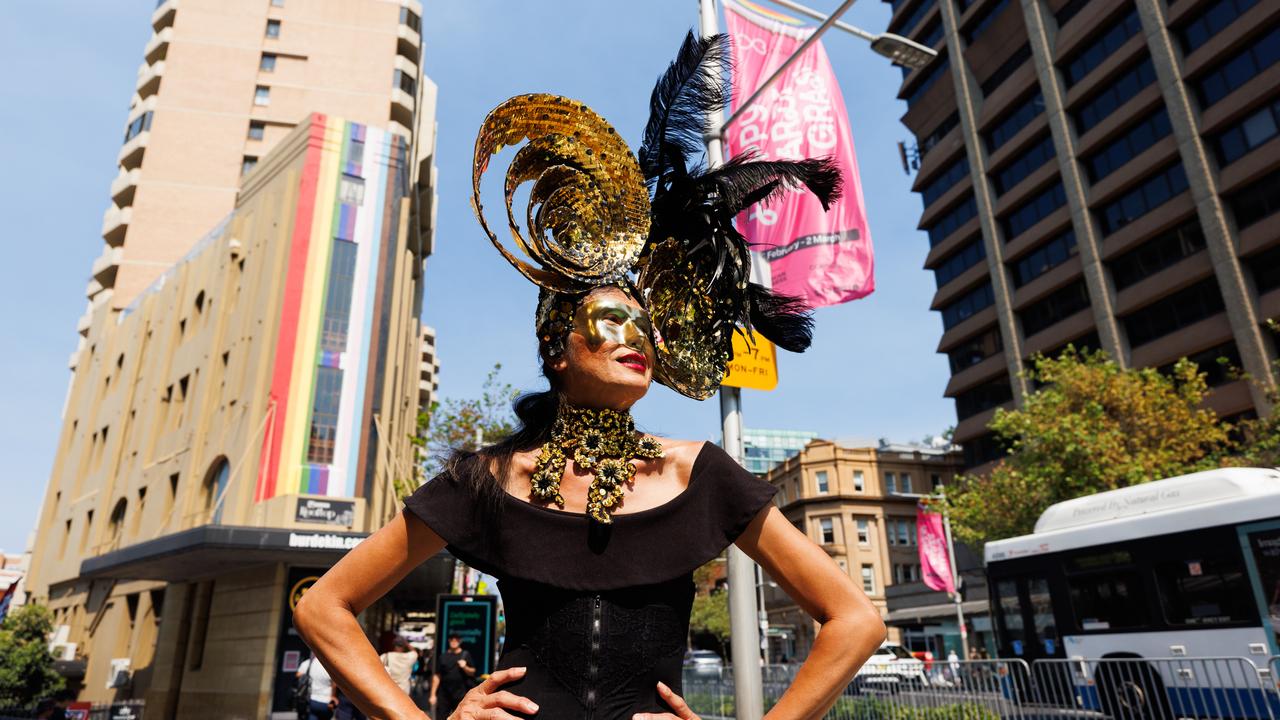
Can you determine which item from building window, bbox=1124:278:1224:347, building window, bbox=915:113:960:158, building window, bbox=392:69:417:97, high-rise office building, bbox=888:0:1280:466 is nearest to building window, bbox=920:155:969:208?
high-rise office building, bbox=888:0:1280:466

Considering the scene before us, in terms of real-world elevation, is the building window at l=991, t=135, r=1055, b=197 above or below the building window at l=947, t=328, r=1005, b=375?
above

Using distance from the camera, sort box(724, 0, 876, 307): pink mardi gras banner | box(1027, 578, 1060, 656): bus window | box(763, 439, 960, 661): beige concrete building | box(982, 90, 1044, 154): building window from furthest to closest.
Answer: box(763, 439, 960, 661): beige concrete building → box(982, 90, 1044, 154): building window → box(1027, 578, 1060, 656): bus window → box(724, 0, 876, 307): pink mardi gras banner

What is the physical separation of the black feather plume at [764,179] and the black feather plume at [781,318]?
315 millimetres

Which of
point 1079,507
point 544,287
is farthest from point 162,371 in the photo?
point 544,287

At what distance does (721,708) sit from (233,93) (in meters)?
34.1

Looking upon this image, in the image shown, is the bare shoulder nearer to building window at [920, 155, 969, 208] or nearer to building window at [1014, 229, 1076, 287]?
building window at [1014, 229, 1076, 287]

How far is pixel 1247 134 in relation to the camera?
29.6m

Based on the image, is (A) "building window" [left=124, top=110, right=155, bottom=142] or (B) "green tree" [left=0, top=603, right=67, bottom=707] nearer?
(B) "green tree" [left=0, top=603, right=67, bottom=707]

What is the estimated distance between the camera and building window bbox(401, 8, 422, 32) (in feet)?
120

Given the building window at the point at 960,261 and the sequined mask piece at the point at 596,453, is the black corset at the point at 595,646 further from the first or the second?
the building window at the point at 960,261

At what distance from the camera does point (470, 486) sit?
2.16 meters

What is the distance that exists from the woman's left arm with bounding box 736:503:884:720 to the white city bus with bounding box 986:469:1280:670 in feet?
32.5

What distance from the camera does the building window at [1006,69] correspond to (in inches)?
1622

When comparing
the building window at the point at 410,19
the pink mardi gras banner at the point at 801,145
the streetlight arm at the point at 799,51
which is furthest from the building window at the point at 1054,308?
the streetlight arm at the point at 799,51
